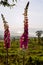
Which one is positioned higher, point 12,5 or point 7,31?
point 12,5

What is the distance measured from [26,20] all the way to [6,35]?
1.96m

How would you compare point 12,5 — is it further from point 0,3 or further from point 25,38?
point 25,38

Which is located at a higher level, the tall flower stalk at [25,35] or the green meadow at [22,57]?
the tall flower stalk at [25,35]

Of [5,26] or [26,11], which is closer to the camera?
[26,11]

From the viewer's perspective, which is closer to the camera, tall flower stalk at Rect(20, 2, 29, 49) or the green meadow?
tall flower stalk at Rect(20, 2, 29, 49)

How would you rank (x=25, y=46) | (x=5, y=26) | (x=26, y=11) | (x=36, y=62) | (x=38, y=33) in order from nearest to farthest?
1. (x=26, y=11)
2. (x=25, y=46)
3. (x=5, y=26)
4. (x=36, y=62)
5. (x=38, y=33)

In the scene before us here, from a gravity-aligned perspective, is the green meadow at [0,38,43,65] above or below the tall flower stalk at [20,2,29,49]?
below

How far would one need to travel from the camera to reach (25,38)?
980 centimetres

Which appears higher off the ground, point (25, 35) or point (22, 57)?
point (25, 35)

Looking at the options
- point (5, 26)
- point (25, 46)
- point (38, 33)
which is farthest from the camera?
point (38, 33)

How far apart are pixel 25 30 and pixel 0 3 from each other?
7504 millimetres

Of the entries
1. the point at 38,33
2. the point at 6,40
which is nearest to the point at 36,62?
the point at 6,40

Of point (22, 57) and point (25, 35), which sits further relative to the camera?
point (22, 57)

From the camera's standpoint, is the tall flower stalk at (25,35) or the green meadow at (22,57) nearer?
the tall flower stalk at (25,35)
